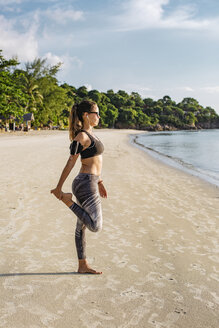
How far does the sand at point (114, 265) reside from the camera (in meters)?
2.58

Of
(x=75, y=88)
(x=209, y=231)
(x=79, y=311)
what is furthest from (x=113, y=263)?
(x=75, y=88)

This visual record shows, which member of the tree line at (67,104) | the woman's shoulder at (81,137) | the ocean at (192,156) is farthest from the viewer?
the tree line at (67,104)

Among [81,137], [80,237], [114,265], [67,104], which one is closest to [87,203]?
[80,237]

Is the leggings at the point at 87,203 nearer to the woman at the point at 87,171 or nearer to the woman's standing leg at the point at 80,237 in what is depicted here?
the woman at the point at 87,171

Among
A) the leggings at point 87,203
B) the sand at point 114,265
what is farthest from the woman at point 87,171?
the sand at point 114,265

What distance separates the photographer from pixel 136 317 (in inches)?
101

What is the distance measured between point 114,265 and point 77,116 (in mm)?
1980

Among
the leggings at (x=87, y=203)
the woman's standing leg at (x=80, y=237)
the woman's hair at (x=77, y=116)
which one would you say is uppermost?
the woman's hair at (x=77, y=116)

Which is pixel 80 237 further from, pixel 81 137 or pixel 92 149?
pixel 81 137

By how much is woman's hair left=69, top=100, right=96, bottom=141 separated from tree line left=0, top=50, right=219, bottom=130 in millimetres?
28081

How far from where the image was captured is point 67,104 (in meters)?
72.4

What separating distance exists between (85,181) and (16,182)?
572 cm

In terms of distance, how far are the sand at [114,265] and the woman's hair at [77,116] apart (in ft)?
5.60

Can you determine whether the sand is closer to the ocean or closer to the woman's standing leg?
the woman's standing leg
